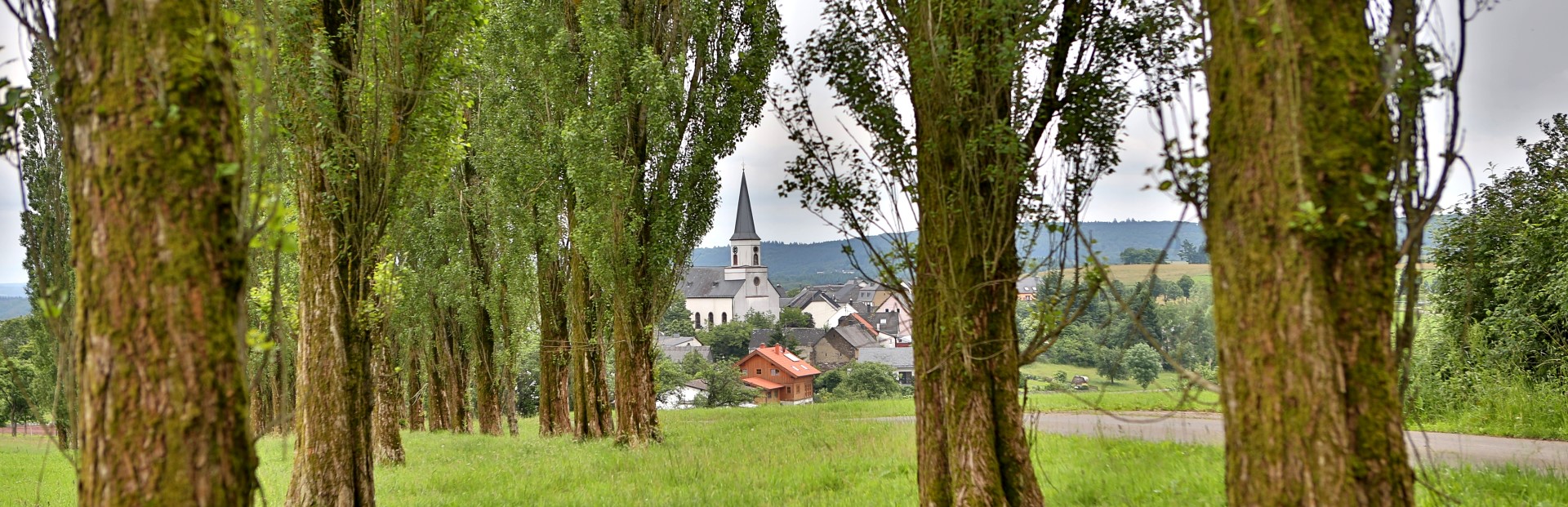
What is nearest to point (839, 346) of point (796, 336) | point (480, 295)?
point (796, 336)

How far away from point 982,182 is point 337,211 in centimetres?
549

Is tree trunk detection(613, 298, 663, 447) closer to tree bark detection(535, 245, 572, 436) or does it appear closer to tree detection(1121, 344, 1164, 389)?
tree bark detection(535, 245, 572, 436)

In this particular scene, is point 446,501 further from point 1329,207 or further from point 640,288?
point 1329,207

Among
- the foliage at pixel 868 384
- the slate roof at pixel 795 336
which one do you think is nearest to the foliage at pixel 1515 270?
the foliage at pixel 868 384

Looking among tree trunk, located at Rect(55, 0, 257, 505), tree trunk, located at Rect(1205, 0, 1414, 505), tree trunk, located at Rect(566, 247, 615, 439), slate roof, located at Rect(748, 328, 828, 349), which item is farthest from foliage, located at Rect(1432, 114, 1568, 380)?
slate roof, located at Rect(748, 328, 828, 349)

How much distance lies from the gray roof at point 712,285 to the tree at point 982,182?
10701cm

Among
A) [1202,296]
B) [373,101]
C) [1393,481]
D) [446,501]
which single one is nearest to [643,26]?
[373,101]

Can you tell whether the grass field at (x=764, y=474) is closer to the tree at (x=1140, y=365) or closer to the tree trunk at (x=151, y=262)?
the tree trunk at (x=151, y=262)

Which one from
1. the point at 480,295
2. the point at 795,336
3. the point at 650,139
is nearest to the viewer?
the point at 650,139

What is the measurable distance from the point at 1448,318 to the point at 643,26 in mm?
13878

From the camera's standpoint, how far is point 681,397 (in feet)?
169

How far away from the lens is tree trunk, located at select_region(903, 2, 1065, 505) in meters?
6.05

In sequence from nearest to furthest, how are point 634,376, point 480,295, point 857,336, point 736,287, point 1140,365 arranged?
point 634,376
point 480,295
point 1140,365
point 857,336
point 736,287

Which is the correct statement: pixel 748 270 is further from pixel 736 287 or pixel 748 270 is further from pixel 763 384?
pixel 763 384
